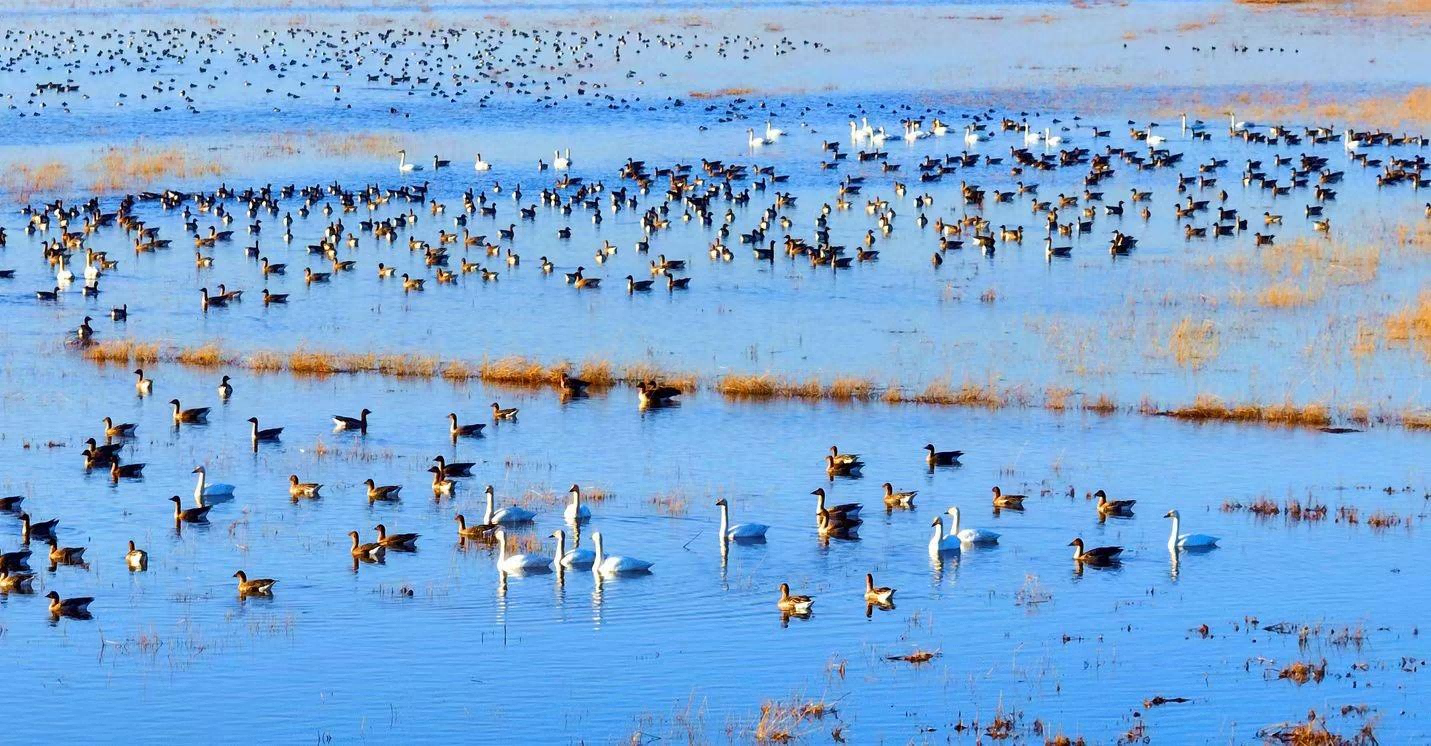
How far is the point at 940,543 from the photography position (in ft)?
79.1

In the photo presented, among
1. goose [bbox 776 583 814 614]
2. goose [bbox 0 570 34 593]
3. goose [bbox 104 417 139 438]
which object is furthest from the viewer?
goose [bbox 104 417 139 438]

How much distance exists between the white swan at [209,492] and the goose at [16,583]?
397 cm

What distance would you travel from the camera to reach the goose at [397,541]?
24.3 m

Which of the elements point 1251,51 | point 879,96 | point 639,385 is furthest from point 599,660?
point 1251,51

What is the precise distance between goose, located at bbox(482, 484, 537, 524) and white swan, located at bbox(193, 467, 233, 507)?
11.7ft

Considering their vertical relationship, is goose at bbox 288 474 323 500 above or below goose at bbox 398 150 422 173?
below

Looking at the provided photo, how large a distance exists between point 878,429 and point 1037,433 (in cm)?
231

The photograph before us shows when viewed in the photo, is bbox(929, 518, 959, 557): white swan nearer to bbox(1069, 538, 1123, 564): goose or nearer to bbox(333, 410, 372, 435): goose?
bbox(1069, 538, 1123, 564): goose

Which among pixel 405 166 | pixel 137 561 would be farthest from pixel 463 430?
pixel 405 166

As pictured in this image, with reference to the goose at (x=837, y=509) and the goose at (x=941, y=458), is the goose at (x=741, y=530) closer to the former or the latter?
the goose at (x=837, y=509)

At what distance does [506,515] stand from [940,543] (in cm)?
520

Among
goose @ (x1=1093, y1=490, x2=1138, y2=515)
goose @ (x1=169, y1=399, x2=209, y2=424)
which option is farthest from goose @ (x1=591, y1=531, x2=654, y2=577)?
goose @ (x1=169, y1=399, x2=209, y2=424)

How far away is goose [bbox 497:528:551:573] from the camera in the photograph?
77.3 ft

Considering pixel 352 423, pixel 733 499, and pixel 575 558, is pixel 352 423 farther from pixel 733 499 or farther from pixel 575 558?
pixel 575 558
